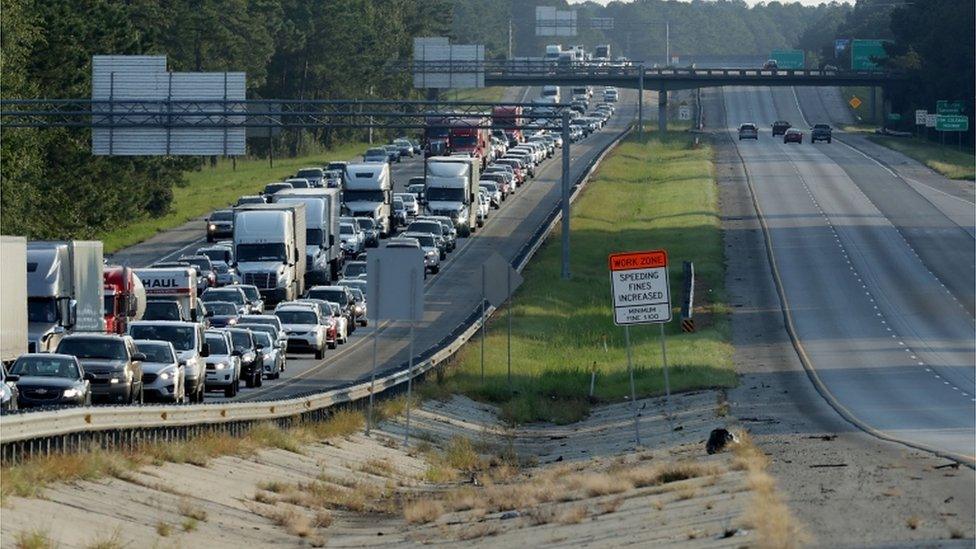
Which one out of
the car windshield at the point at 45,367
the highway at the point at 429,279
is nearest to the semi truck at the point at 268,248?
the highway at the point at 429,279

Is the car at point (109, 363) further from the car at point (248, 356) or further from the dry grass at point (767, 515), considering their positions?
the dry grass at point (767, 515)

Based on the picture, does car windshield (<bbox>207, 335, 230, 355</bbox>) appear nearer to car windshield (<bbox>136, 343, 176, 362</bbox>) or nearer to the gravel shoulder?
car windshield (<bbox>136, 343, 176, 362</bbox>)

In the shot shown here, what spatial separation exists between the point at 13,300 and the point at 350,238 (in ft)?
134

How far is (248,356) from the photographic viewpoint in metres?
42.5

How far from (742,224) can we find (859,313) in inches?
1165

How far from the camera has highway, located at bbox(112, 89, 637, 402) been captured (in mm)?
45938

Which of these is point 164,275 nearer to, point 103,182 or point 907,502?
point 907,502

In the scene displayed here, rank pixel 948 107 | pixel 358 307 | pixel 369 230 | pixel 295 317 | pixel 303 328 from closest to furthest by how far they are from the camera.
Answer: pixel 303 328
pixel 295 317
pixel 358 307
pixel 369 230
pixel 948 107

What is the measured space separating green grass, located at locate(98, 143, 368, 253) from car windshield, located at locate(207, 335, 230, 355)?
41.4 m

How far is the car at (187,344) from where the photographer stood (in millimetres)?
36594

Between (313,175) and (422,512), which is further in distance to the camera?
(313,175)

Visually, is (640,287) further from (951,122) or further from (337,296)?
(951,122)

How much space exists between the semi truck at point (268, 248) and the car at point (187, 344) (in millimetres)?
20591

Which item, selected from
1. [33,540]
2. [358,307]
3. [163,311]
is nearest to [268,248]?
[358,307]
